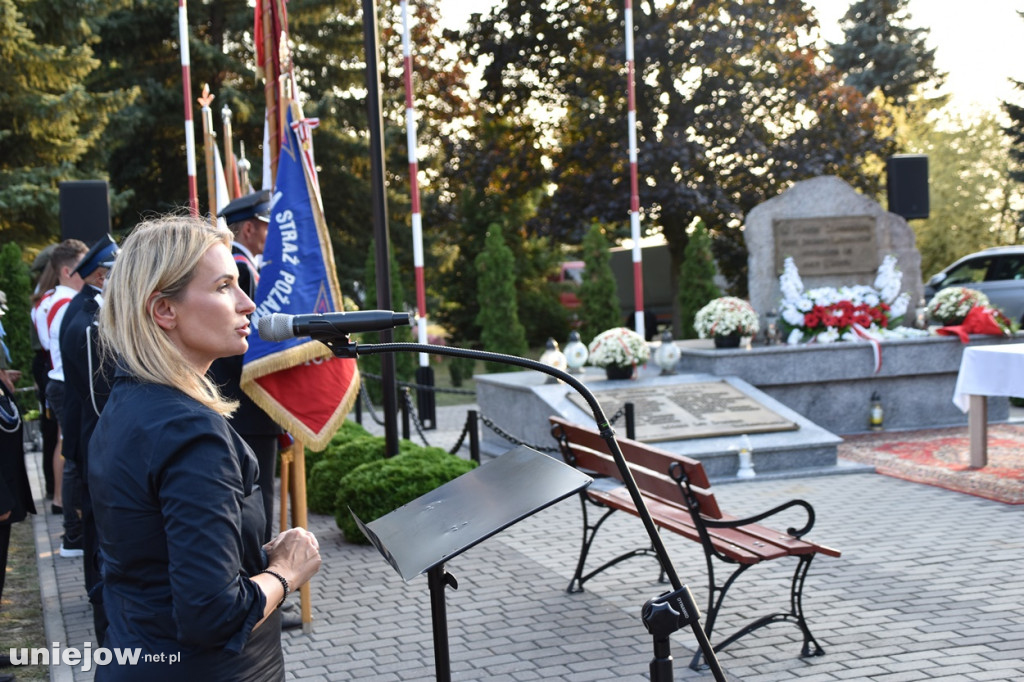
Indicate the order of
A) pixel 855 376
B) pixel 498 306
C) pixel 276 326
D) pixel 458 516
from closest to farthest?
pixel 276 326 → pixel 458 516 → pixel 855 376 → pixel 498 306

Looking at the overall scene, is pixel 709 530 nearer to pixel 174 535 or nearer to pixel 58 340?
pixel 174 535

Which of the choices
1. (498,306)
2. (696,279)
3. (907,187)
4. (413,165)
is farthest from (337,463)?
(696,279)

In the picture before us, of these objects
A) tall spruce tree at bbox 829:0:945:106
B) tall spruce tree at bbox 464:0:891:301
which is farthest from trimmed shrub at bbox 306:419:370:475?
tall spruce tree at bbox 829:0:945:106

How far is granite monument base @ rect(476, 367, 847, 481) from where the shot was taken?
941 cm

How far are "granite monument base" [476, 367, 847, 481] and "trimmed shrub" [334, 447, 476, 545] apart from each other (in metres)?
1.90

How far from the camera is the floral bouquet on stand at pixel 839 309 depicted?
39.0 ft

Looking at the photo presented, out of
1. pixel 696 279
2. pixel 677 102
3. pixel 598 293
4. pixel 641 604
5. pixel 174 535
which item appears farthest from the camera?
pixel 677 102

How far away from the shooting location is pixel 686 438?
9570 millimetres

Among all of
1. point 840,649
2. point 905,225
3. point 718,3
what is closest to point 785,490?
point 840,649

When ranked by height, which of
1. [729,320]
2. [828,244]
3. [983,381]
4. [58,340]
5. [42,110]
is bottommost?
[983,381]

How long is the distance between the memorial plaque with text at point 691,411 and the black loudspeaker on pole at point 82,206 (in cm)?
529

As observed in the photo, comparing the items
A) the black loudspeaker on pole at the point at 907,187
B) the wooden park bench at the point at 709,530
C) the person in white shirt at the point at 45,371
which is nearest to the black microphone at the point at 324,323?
the wooden park bench at the point at 709,530

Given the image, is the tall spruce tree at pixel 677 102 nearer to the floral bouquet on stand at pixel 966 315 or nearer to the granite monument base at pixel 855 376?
the floral bouquet on stand at pixel 966 315

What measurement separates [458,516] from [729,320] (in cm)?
879
